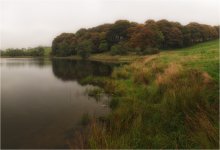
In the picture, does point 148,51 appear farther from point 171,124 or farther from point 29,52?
point 29,52

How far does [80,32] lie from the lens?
7688 cm

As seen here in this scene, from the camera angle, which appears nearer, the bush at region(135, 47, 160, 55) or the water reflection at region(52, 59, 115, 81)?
the water reflection at region(52, 59, 115, 81)

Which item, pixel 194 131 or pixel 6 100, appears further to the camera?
pixel 6 100

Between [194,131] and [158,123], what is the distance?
1.22 m

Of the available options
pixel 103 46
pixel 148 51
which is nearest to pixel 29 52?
pixel 103 46

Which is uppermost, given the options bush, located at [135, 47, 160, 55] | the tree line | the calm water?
the tree line

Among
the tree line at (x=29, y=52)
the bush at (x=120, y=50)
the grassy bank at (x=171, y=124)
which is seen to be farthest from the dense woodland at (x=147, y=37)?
the tree line at (x=29, y=52)

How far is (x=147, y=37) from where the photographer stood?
4681cm

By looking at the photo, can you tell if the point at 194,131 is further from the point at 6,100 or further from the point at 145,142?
the point at 6,100

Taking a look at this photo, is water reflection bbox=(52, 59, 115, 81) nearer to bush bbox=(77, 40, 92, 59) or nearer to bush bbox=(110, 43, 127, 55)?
bush bbox=(110, 43, 127, 55)

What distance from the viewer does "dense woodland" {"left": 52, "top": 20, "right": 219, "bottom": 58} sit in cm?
4675

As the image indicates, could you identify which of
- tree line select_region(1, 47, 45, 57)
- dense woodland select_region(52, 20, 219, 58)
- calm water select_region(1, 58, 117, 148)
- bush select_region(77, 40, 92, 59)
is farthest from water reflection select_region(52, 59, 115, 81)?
tree line select_region(1, 47, 45, 57)

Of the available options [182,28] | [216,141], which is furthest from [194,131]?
[182,28]

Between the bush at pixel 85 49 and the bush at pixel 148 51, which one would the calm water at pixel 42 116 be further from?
the bush at pixel 85 49
